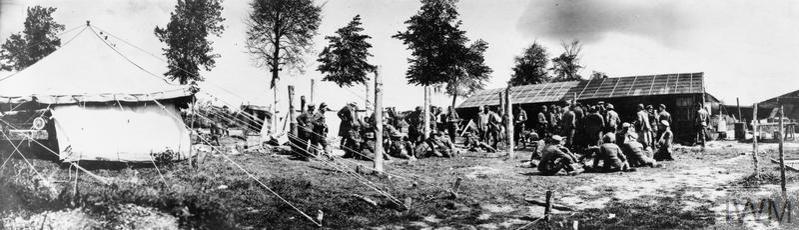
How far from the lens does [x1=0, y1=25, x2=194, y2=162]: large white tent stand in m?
9.25

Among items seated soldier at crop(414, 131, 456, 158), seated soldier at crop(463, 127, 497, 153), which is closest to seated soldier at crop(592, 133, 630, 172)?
seated soldier at crop(414, 131, 456, 158)

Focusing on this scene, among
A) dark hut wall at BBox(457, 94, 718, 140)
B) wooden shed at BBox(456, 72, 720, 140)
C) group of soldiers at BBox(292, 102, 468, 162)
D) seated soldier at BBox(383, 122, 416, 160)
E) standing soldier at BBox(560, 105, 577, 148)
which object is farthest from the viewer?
wooden shed at BBox(456, 72, 720, 140)

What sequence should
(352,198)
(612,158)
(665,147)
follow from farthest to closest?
(665,147), (612,158), (352,198)

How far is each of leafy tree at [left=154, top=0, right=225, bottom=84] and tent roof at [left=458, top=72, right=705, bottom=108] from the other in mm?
15805

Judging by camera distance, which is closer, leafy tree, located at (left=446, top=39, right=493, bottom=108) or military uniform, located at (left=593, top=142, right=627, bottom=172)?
military uniform, located at (left=593, top=142, right=627, bottom=172)

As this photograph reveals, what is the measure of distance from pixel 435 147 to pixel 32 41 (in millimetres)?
24408

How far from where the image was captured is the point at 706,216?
22.6 feet

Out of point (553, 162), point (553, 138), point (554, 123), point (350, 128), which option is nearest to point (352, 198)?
point (553, 162)

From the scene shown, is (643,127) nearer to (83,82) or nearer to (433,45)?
(83,82)

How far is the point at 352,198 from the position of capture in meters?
8.05

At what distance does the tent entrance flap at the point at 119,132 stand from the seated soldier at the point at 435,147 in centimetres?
704

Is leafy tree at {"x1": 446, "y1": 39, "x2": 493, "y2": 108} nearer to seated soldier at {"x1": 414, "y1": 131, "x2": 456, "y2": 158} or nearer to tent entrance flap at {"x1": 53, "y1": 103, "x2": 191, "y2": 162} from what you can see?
seated soldier at {"x1": 414, "y1": 131, "x2": 456, "y2": 158}

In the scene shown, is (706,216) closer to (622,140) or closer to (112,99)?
(622,140)

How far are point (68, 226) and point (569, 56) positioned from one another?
54336mm
